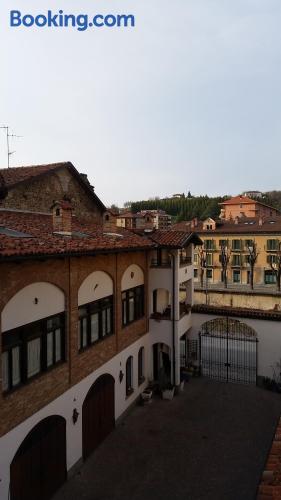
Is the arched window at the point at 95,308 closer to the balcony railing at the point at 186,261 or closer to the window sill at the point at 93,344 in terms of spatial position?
the window sill at the point at 93,344

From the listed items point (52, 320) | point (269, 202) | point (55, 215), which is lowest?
point (52, 320)

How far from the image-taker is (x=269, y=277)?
51.7m

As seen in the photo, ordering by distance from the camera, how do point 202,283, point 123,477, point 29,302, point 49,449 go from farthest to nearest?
point 202,283 < point 123,477 < point 49,449 < point 29,302

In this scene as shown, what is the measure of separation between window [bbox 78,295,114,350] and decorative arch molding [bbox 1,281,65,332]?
63.8 inches

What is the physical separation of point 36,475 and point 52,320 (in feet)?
13.5

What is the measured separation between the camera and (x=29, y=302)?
10055 mm

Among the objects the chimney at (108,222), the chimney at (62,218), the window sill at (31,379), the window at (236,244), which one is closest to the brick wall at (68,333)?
the window sill at (31,379)

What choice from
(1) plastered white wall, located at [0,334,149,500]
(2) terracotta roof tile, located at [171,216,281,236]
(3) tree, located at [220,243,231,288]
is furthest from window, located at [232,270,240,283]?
(1) plastered white wall, located at [0,334,149,500]

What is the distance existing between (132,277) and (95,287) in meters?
3.53

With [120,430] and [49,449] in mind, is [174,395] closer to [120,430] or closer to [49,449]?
[120,430]

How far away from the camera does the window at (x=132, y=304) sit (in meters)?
16.3

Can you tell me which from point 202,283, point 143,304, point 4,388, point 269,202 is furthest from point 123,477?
point 269,202

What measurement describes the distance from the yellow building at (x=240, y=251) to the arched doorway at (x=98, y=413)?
38.4 metres

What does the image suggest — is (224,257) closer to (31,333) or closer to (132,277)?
(132,277)
